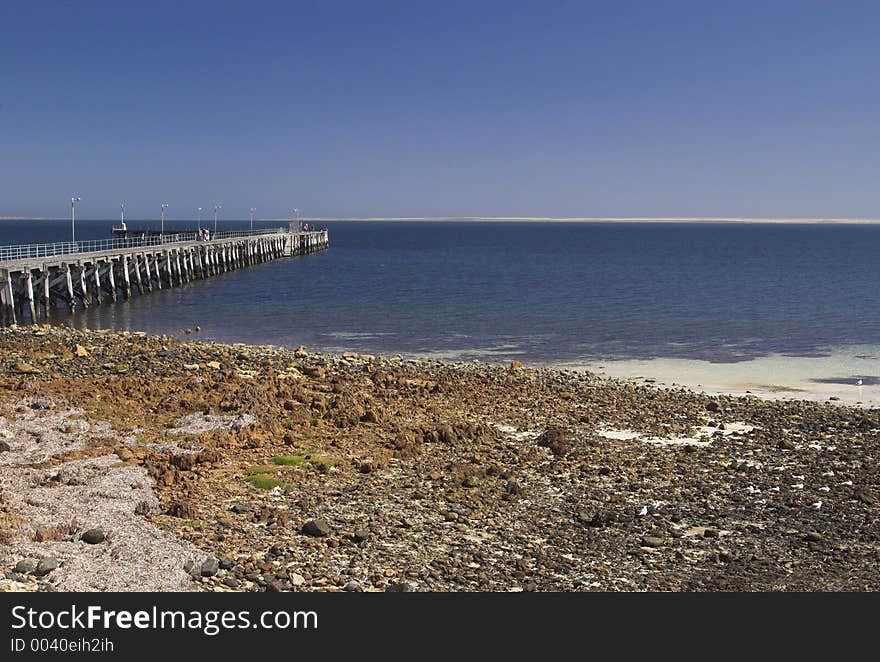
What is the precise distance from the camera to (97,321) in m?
41.2

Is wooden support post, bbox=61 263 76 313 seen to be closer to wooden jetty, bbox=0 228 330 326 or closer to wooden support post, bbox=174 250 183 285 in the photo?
wooden jetty, bbox=0 228 330 326

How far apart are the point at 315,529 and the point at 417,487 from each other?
106 inches

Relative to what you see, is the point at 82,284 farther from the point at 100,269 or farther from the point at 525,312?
the point at 525,312

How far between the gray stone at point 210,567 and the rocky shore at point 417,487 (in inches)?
1.4

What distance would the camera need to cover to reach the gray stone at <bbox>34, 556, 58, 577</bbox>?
32.2 ft

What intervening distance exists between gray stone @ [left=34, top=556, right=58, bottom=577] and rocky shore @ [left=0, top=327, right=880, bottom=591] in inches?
0.8

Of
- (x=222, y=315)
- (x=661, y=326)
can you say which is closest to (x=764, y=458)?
(x=661, y=326)

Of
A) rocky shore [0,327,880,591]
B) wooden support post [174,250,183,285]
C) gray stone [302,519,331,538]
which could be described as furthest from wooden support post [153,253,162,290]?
gray stone [302,519,331,538]

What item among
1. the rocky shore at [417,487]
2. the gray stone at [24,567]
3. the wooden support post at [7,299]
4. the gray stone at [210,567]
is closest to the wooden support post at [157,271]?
the wooden support post at [7,299]

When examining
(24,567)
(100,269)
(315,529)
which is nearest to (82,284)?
(100,269)

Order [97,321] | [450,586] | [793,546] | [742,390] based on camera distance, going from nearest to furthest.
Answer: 1. [450,586]
2. [793,546]
3. [742,390]
4. [97,321]

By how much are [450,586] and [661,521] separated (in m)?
3.94

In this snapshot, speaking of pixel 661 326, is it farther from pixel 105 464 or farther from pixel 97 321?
pixel 105 464
